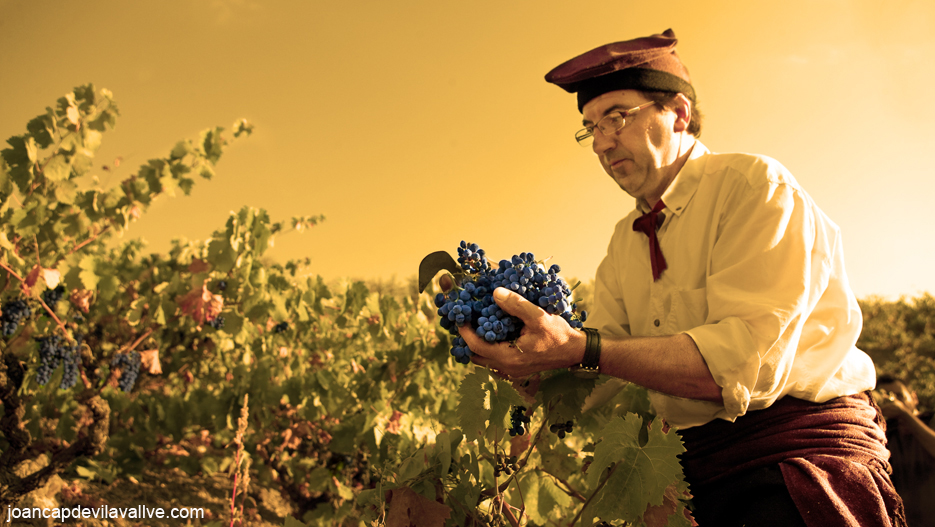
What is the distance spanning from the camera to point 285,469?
417 centimetres

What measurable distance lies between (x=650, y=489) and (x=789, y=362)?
0.61m

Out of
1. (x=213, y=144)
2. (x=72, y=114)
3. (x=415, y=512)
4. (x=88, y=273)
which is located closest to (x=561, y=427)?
(x=415, y=512)

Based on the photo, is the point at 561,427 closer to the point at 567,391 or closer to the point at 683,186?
the point at 567,391

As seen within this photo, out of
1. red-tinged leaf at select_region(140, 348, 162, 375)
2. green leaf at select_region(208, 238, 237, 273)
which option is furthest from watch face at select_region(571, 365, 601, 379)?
red-tinged leaf at select_region(140, 348, 162, 375)

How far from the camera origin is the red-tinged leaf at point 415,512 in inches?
54.2

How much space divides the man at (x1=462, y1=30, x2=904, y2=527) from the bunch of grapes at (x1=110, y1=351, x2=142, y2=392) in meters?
3.12

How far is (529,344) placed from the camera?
1.28 meters

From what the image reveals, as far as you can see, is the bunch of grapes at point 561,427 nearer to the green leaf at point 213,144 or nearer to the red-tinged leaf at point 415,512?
the red-tinged leaf at point 415,512

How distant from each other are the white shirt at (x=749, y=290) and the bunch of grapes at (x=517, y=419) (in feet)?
1.70

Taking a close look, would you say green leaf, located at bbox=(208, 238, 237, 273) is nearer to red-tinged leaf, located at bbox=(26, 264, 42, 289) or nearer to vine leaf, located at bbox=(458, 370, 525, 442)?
red-tinged leaf, located at bbox=(26, 264, 42, 289)

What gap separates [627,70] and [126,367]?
11.6 feet

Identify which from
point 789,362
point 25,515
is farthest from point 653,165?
point 25,515

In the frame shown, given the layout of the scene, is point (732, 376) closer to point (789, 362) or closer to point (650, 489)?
point (789, 362)

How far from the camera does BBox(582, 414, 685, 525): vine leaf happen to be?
1255mm
